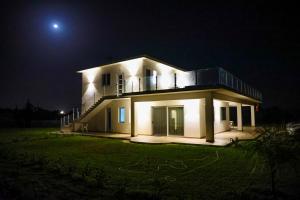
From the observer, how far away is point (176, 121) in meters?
15.5

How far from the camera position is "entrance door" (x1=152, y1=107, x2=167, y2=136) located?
15875mm

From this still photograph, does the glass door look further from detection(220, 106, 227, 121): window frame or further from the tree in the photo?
the tree

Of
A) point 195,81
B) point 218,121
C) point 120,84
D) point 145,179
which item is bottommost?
point 145,179

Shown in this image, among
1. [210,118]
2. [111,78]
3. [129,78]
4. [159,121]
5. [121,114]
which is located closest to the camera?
[210,118]

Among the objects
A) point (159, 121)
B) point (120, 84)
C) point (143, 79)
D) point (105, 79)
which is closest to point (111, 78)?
point (105, 79)

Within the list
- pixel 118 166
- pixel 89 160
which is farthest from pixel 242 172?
pixel 89 160

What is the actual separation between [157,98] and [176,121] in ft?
8.34

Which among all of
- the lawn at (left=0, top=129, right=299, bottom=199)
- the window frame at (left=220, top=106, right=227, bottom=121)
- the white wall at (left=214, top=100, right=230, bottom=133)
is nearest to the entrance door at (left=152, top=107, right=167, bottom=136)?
the white wall at (left=214, top=100, right=230, bottom=133)

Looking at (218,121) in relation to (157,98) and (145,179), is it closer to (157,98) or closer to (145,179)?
(157,98)

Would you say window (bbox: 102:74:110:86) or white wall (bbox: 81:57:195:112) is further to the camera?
window (bbox: 102:74:110:86)

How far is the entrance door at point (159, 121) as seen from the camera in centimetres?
1588

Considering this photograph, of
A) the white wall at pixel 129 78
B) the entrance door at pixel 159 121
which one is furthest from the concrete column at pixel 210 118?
the entrance door at pixel 159 121

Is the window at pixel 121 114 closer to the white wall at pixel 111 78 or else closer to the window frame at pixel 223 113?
the white wall at pixel 111 78

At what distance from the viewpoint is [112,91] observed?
736 inches
